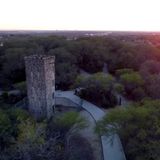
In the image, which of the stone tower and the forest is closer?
the forest

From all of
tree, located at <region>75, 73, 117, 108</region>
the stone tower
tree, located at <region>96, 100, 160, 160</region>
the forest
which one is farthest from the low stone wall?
tree, located at <region>96, 100, 160, 160</region>

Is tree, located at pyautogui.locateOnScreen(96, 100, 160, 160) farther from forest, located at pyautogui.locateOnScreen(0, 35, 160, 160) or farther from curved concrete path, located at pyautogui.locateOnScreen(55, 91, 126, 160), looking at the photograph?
curved concrete path, located at pyautogui.locateOnScreen(55, 91, 126, 160)

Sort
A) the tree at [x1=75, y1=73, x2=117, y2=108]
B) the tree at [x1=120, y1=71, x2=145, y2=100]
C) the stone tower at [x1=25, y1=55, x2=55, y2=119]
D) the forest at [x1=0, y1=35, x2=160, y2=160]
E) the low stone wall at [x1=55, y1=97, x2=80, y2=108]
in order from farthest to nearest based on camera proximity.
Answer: the tree at [x1=120, y1=71, x2=145, y2=100] → the tree at [x1=75, y1=73, x2=117, y2=108] → the low stone wall at [x1=55, y1=97, x2=80, y2=108] → the stone tower at [x1=25, y1=55, x2=55, y2=119] → the forest at [x1=0, y1=35, x2=160, y2=160]

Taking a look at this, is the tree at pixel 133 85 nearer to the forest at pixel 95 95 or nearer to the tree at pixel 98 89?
the forest at pixel 95 95

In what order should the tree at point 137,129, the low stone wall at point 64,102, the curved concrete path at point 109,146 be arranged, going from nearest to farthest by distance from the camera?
1. the tree at point 137,129
2. the curved concrete path at point 109,146
3. the low stone wall at point 64,102

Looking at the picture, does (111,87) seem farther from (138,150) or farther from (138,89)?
(138,150)

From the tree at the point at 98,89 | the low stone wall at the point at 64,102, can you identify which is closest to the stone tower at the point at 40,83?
the low stone wall at the point at 64,102

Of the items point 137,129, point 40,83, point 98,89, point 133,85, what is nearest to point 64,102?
point 98,89
